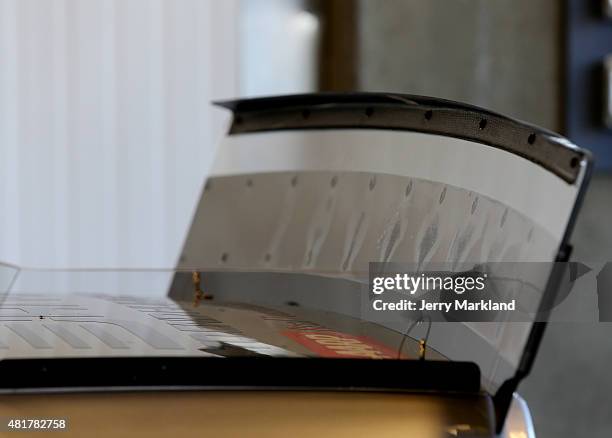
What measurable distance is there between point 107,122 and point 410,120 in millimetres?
1625

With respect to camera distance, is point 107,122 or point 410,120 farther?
point 107,122

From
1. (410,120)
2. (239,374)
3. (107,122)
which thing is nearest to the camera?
(239,374)

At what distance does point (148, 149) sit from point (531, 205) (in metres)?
1.80

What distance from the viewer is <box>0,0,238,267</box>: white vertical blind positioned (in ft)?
7.29

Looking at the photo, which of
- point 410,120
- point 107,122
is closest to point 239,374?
point 410,120

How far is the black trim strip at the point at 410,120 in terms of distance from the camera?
588mm

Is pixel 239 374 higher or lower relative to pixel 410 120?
lower

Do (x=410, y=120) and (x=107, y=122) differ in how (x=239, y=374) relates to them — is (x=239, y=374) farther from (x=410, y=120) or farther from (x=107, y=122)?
(x=107, y=122)

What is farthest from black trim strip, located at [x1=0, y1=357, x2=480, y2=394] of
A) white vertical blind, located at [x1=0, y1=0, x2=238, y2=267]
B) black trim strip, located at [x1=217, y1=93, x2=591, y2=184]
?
white vertical blind, located at [x1=0, y1=0, x2=238, y2=267]

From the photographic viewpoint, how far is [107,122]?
A: 7.46ft

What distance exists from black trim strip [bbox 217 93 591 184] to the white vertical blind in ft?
4.01

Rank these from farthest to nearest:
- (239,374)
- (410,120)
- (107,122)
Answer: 1. (107,122)
2. (410,120)
3. (239,374)

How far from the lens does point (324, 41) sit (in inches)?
95.3

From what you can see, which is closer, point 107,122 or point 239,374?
point 239,374
